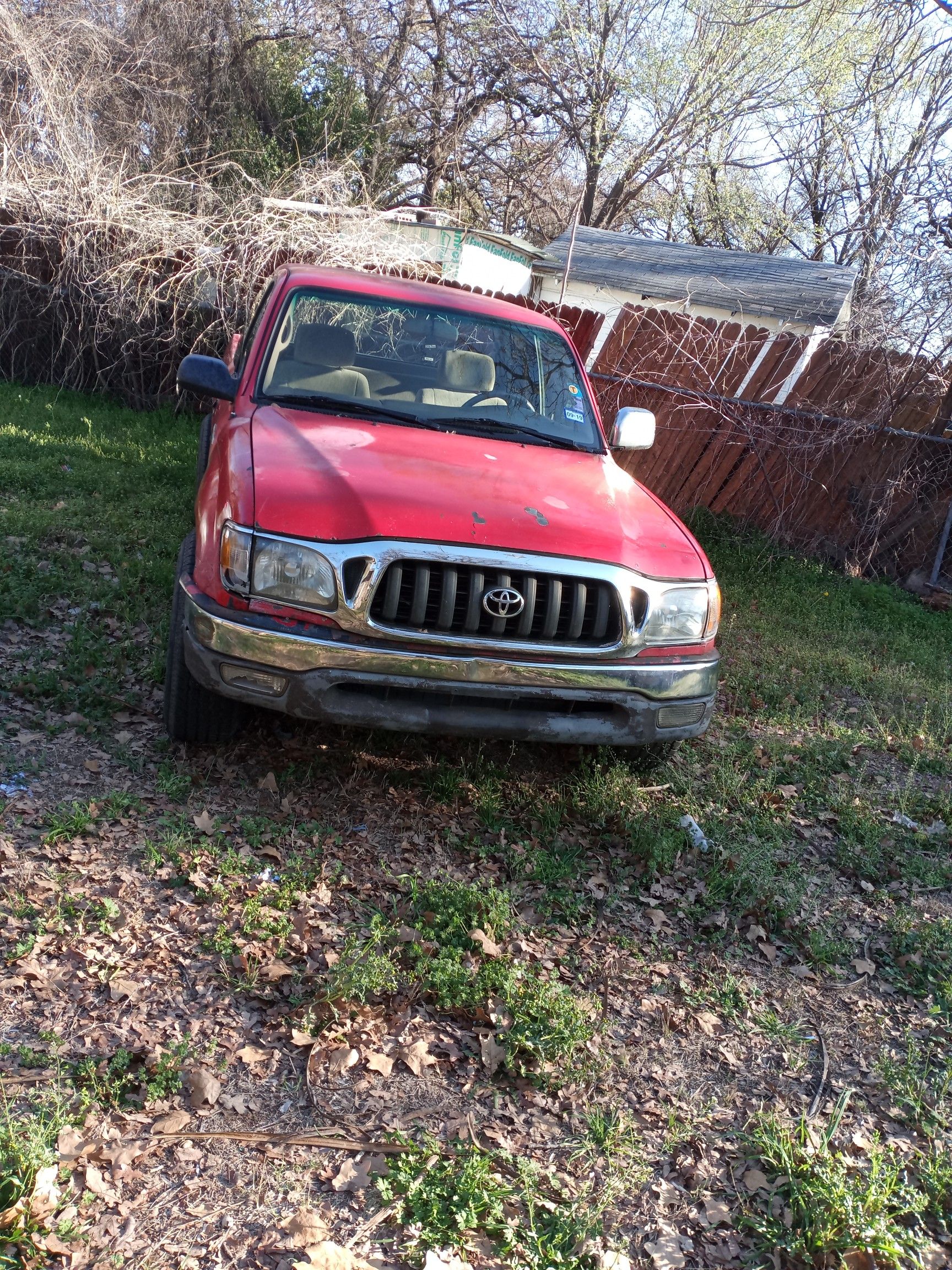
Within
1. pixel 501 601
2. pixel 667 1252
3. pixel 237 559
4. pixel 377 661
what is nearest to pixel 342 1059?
pixel 667 1252

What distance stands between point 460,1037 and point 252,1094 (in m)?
0.62

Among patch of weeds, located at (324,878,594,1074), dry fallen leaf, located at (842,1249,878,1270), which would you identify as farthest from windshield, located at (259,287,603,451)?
dry fallen leaf, located at (842,1249,878,1270)

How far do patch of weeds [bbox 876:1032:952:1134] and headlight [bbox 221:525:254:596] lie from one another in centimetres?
258

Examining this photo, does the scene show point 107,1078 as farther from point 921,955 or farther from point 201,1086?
point 921,955

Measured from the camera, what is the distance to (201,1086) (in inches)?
96.8

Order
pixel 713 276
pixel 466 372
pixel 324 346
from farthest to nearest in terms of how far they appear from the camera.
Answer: pixel 713 276, pixel 466 372, pixel 324 346

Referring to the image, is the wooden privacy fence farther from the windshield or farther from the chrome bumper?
the chrome bumper

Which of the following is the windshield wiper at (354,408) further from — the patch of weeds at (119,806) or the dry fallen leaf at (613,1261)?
the dry fallen leaf at (613,1261)

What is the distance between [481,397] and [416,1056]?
9.94 ft

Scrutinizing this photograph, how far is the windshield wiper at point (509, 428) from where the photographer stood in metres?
4.36

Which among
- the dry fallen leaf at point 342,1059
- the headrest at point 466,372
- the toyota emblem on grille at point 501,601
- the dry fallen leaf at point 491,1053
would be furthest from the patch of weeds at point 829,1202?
the headrest at point 466,372

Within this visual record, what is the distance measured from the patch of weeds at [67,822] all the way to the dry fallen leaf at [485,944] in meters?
1.45

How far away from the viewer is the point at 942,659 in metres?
7.04

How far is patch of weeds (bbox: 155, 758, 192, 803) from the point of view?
369 centimetres
